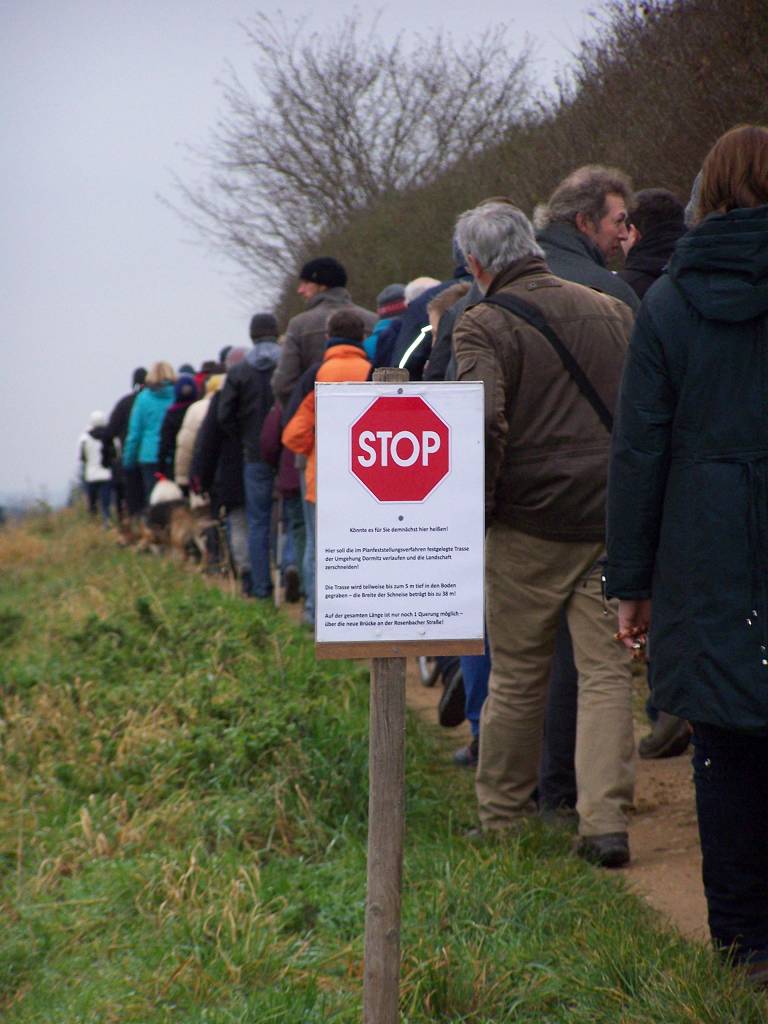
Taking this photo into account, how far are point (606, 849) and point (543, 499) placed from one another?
121cm

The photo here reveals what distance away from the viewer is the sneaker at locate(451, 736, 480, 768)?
6625 mm

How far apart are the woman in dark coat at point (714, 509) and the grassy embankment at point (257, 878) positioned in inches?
15.1

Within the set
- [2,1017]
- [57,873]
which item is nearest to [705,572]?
[2,1017]

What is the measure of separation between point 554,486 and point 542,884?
133 centimetres

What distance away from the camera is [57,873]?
5.33m

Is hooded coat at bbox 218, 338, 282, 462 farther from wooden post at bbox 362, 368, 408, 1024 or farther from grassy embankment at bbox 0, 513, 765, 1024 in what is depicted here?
wooden post at bbox 362, 368, 408, 1024

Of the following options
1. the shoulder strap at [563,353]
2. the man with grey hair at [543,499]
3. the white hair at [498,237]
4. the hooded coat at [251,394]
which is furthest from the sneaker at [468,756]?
the hooded coat at [251,394]

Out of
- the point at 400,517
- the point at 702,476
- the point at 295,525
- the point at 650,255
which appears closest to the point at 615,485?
the point at 702,476

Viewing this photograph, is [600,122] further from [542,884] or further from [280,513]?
[542,884]

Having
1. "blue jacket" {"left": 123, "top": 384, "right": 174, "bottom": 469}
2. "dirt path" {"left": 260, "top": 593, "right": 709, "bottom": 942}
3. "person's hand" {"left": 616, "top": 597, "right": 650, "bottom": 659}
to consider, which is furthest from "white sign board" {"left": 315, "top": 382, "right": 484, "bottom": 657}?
"blue jacket" {"left": 123, "top": 384, "right": 174, "bottom": 469}

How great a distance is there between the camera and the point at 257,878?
15.7ft

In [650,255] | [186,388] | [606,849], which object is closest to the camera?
[606,849]

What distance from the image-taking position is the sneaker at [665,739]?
6453mm

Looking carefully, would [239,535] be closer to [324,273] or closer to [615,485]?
[324,273]
